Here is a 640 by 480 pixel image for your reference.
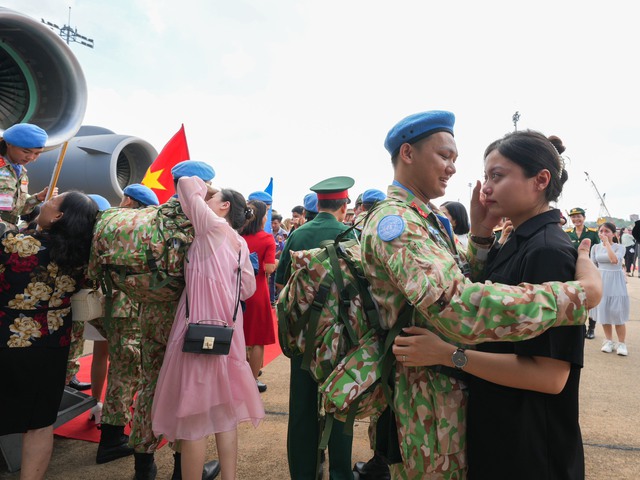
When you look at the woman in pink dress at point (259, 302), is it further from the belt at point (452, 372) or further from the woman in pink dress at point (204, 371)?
the belt at point (452, 372)

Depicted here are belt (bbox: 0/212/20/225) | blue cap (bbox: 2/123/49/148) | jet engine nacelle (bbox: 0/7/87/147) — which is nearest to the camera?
blue cap (bbox: 2/123/49/148)

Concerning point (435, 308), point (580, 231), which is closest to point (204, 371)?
point (435, 308)

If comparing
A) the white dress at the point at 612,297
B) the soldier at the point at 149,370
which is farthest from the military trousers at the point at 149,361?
the white dress at the point at 612,297

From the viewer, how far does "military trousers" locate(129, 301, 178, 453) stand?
260cm

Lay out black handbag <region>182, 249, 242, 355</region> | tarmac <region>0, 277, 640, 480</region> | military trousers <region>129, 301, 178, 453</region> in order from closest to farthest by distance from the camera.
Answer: black handbag <region>182, 249, 242, 355</region>
military trousers <region>129, 301, 178, 453</region>
tarmac <region>0, 277, 640, 480</region>

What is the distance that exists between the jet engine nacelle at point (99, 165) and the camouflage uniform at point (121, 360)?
4.30 metres

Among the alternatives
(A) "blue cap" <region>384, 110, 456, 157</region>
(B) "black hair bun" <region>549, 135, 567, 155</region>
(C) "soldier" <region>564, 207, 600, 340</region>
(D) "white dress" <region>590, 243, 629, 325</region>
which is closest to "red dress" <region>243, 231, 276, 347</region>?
(A) "blue cap" <region>384, 110, 456, 157</region>

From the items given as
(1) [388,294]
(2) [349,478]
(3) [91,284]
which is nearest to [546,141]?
(1) [388,294]

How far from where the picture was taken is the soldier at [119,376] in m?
2.98

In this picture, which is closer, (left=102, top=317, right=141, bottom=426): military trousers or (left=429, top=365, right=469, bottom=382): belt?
(left=429, top=365, right=469, bottom=382): belt

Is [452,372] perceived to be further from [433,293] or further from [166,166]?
[166,166]

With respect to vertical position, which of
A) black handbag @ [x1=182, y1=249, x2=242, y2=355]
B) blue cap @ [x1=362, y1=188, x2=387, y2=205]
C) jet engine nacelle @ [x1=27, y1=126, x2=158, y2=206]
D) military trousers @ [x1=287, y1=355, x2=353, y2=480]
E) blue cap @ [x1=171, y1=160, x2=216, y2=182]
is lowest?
military trousers @ [x1=287, y1=355, x2=353, y2=480]

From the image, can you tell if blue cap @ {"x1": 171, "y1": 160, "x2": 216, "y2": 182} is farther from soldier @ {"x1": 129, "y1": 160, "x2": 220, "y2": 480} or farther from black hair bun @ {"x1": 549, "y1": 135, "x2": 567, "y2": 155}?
black hair bun @ {"x1": 549, "y1": 135, "x2": 567, "y2": 155}

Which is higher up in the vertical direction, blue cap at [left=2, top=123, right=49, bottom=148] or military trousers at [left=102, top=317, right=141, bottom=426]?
blue cap at [left=2, top=123, right=49, bottom=148]
